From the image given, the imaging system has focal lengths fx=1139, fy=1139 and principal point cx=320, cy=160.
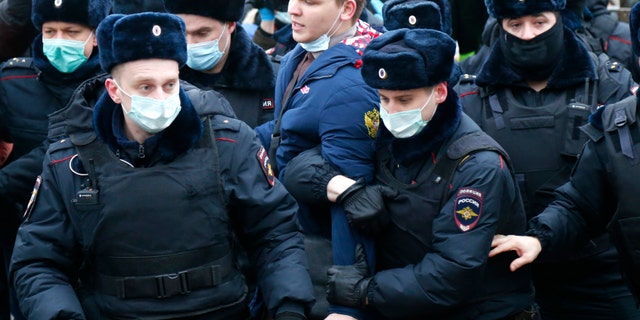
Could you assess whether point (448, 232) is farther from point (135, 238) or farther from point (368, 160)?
point (135, 238)

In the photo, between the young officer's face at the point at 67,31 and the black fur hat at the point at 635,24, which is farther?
the young officer's face at the point at 67,31

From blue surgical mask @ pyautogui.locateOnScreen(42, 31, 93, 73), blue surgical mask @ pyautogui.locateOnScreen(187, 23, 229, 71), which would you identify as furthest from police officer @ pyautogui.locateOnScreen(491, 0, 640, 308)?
blue surgical mask @ pyautogui.locateOnScreen(42, 31, 93, 73)

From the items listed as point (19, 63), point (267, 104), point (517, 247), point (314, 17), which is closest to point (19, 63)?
point (19, 63)

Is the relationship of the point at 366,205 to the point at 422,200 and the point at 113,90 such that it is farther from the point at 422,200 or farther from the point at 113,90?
the point at 113,90

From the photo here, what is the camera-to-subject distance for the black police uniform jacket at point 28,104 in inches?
270

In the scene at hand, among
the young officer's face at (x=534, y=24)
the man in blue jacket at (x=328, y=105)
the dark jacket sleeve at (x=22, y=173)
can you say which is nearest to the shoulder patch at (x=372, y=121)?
the man in blue jacket at (x=328, y=105)

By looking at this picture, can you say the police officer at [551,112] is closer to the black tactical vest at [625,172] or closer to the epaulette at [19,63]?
the black tactical vest at [625,172]

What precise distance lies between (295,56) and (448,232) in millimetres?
1632

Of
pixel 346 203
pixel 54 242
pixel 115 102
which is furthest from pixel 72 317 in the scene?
pixel 346 203

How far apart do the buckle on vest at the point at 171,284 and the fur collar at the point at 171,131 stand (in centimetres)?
51

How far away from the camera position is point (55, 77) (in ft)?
22.7

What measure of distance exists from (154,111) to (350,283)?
47.0 inches

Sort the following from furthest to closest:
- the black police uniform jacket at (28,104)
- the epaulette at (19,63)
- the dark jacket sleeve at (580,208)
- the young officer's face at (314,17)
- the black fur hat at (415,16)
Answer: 1. the epaulette at (19,63)
2. the black police uniform jacket at (28,104)
3. the black fur hat at (415,16)
4. the young officer's face at (314,17)
5. the dark jacket sleeve at (580,208)

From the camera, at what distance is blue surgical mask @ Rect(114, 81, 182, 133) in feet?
16.1
